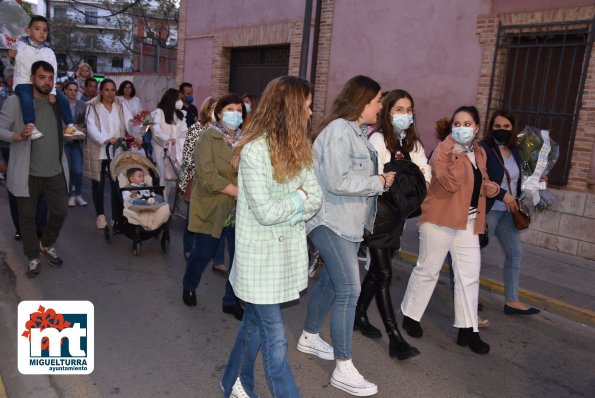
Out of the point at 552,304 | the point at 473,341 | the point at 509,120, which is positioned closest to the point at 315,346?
the point at 473,341

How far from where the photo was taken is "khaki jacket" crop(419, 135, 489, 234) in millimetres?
4055

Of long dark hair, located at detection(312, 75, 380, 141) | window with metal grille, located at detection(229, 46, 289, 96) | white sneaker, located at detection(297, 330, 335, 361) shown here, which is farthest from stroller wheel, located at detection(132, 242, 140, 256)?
window with metal grille, located at detection(229, 46, 289, 96)

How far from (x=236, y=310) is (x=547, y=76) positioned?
21.0ft

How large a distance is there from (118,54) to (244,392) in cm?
5527

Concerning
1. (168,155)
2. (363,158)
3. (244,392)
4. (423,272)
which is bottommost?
(244,392)

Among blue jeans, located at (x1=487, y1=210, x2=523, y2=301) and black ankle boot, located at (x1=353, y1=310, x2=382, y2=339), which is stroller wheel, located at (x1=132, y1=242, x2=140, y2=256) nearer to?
black ankle boot, located at (x1=353, y1=310, x2=382, y2=339)

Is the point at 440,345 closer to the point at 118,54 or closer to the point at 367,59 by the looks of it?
the point at 367,59

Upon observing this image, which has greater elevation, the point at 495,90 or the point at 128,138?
the point at 495,90

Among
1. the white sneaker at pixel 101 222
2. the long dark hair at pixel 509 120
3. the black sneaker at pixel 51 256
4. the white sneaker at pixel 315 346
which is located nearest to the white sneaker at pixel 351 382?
the white sneaker at pixel 315 346

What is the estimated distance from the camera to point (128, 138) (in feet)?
23.8

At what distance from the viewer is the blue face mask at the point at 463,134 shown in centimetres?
420

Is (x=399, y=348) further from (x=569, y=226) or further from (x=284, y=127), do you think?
(x=569, y=226)

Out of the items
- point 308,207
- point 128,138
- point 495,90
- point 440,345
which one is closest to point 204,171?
point 308,207

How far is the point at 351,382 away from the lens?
351 centimetres
